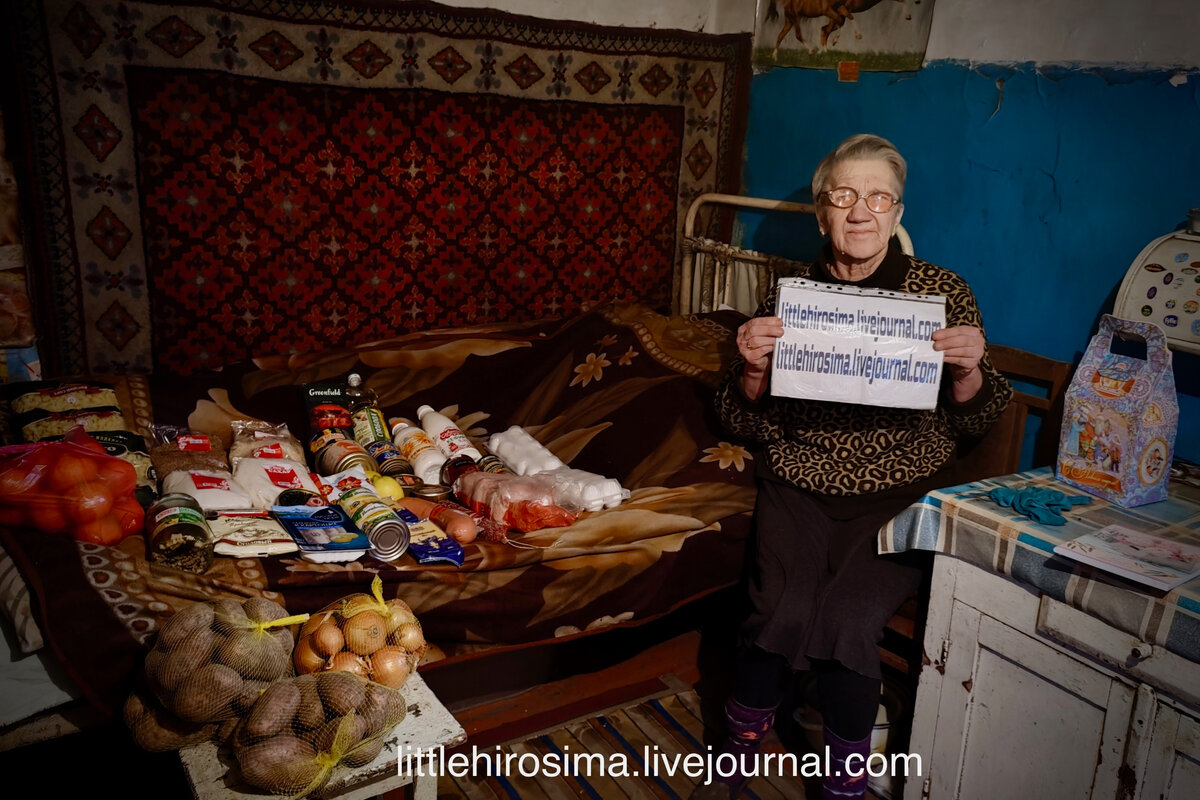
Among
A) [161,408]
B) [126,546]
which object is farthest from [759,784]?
[161,408]

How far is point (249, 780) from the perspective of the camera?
3.95ft

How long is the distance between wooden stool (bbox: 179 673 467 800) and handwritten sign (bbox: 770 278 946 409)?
2.85ft

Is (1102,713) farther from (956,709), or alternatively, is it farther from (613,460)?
(613,460)

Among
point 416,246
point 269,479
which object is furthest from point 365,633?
point 416,246

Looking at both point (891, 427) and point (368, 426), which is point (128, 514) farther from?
point (891, 427)

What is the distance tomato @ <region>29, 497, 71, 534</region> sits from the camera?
67.4 inches

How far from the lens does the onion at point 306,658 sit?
1.40 metres

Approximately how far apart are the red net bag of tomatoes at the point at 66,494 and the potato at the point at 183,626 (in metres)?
0.53

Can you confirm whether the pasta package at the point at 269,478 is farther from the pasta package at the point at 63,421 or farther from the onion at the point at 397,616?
the onion at the point at 397,616

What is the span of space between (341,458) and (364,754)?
1019 millimetres

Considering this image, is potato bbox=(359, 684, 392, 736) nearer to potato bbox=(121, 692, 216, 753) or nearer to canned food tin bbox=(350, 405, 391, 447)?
potato bbox=(121, 692, 216, 753)

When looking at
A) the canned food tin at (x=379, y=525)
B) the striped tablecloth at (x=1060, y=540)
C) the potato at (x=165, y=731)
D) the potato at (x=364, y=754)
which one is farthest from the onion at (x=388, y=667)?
the striped tablecloth at (x=1060, y=540)

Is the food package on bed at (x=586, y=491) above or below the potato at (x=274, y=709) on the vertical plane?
above

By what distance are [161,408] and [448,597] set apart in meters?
1.08
